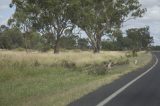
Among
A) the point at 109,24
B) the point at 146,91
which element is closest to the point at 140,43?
the point at 109,24

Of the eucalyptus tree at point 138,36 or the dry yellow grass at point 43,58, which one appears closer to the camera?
the dry yellow grass at point 43,58

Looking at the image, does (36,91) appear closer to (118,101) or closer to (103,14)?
(118,101)

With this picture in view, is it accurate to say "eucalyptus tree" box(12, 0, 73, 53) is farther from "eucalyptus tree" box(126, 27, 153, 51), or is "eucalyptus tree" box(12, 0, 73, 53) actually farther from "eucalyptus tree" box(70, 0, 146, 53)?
"eucalyptus tree" box(126, 27, 153, 51)

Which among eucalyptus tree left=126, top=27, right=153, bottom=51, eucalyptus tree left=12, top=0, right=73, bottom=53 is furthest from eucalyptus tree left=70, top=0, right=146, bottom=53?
eucalyptus tree left=126, top=27, right=153, bottom=51

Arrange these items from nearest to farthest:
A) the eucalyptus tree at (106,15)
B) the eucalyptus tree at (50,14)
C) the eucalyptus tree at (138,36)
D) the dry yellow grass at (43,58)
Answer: the dry yellow grass at (43,58), the eucalyptus tree at (50,14), the eucalyptus tree at (106,15), the eucalyptus tree at (138,36)

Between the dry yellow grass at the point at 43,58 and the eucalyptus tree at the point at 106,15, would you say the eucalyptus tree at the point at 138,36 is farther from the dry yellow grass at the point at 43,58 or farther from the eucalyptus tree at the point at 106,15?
the dry yellow grass at the point at 43,58

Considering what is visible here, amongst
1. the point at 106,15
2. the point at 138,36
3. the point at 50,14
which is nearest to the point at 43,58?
the point at 50,14

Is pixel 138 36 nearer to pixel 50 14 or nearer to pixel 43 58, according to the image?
pixel 50 14

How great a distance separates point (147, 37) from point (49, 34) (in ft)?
366

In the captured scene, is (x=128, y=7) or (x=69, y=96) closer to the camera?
(x=69, y=96)

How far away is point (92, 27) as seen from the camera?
72812mm

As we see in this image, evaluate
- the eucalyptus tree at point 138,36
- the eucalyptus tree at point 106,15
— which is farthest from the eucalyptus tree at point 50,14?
the eucalyptus tree at point 138,36

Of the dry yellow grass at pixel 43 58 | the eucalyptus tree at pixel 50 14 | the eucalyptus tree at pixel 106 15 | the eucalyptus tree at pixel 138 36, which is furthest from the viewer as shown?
the eucalyptus tree at pixel 138 36

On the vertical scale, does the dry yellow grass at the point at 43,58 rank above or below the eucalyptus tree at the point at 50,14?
below
